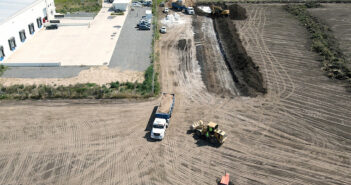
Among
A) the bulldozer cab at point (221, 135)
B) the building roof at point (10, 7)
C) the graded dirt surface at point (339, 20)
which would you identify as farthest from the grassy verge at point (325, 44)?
the building roof at point (10, 7)

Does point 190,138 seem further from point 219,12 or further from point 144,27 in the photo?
point 219,12

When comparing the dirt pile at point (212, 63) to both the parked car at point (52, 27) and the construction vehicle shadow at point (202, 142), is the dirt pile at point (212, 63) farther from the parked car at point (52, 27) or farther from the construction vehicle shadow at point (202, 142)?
the parked car at point (52, 27)

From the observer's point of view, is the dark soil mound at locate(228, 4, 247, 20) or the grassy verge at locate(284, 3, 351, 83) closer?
the grassy verge at locate(284, 3, 351, 83)

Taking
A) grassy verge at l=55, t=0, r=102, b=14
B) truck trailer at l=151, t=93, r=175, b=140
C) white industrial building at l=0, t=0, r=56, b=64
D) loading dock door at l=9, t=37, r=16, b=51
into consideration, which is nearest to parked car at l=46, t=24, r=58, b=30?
white industrial building at l=0, t=0, r=56, b=64

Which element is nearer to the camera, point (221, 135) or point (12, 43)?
point (221, 135)

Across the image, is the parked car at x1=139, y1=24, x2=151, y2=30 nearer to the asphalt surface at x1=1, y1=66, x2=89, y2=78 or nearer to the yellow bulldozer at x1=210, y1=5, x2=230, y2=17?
the yellow bulldozer at x1=210, y1=5, x2=230, y2=17

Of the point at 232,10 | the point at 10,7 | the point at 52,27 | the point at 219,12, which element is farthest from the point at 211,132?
the point at 10,7
